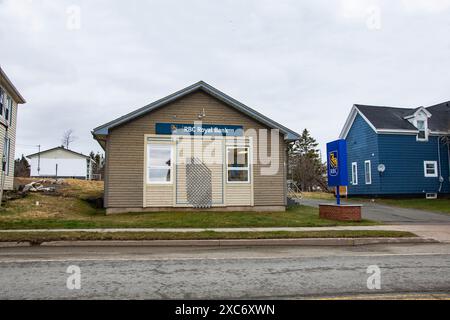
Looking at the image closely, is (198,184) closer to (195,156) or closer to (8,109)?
(195,156)

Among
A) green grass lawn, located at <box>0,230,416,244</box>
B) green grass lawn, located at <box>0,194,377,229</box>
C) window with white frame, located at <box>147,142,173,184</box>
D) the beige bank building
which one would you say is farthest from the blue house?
green grass lawn, located at <box>0,230,416,244</box>

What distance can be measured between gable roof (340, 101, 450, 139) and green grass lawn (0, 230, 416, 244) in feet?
64.0

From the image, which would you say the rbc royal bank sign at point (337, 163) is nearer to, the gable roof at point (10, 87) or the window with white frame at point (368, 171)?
the window with white frame at point (368, 171)

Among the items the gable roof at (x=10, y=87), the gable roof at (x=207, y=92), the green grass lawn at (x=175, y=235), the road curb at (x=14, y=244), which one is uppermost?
the gable roof at (x=10, y=87)

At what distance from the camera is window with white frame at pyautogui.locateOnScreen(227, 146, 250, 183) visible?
18359 millimetres

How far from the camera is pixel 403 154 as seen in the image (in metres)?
29.7

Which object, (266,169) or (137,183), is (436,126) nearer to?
(266,169)

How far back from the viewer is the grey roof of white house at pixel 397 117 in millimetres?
30094

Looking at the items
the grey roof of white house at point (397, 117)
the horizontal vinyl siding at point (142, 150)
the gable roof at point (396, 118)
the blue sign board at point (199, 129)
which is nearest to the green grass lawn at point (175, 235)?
the horizontal vinyl siding at point (142, 150)

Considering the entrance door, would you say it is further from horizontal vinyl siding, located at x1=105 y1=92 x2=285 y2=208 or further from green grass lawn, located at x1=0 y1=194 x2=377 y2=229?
horizontal vinyl siding, located at x1=105 y1=92 x2=285 y2=208

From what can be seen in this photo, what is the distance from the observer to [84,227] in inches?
477

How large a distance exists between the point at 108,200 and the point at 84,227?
4.94 meters

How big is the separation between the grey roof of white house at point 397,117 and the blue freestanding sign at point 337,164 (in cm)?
1485

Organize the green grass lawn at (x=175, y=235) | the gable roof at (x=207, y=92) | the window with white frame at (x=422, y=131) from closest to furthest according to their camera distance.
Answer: the green grass lawn at (x=175, y=235)
the gable roof at (x=207, y=92)
the window with white frame at (x=422, y=131)
